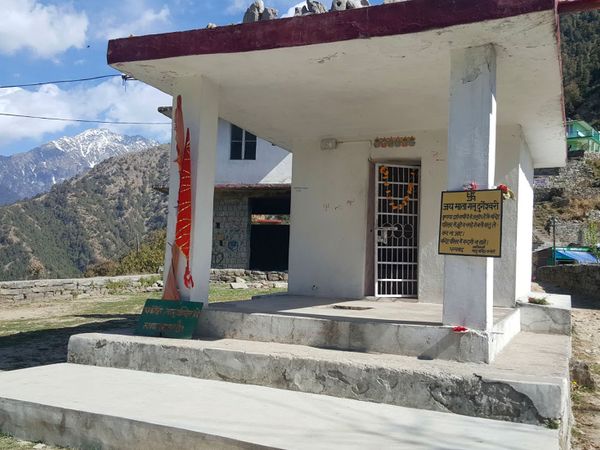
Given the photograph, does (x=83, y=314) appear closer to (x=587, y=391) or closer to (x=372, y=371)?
(x=372, y=371)

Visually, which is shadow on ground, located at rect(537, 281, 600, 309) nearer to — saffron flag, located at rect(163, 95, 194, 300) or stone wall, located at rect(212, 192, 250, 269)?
stone wall, located at rect(212, 192, 250, 269)

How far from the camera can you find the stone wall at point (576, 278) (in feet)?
67.3

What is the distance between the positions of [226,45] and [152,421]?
11.9 ft

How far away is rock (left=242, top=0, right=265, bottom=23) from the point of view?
614cm

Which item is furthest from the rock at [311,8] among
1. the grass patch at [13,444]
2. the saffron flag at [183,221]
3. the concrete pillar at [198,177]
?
the grass patch at [13,444]

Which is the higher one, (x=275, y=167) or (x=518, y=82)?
(x=275, y=167)

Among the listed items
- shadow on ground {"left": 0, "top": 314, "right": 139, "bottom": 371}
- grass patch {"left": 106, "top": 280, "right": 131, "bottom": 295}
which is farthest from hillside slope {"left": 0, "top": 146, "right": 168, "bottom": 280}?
shadow on ground {"left": 0, "top": 314, "right": 139, "bottom": 371}

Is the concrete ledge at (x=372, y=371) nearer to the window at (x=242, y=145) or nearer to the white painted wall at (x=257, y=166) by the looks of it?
the white painted wall at (x=257, y=166)

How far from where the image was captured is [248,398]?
4730 millimetres

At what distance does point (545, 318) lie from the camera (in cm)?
720

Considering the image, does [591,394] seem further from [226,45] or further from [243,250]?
[243,250]

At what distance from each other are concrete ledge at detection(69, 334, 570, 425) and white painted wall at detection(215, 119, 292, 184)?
66.0ft

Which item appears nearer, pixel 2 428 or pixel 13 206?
pixel 2 428

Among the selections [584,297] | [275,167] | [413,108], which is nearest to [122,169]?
[275,167]
